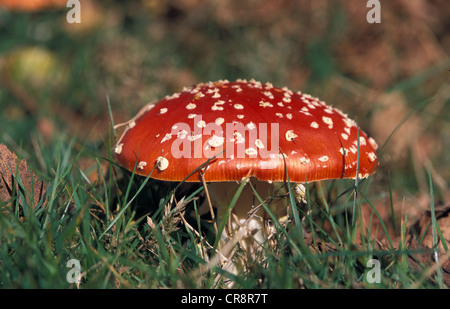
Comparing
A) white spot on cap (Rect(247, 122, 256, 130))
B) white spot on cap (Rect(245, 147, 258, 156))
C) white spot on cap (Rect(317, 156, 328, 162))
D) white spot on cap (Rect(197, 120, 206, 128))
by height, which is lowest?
white spot on cap (Rect(317, 156, 328, 162))

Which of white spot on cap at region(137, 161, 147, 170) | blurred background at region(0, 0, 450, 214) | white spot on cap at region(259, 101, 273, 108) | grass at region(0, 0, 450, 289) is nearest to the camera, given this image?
white spot on cap at region(137, 161, 147, 170)

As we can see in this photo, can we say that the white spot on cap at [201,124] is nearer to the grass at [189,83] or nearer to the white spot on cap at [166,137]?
the white spot on cap at [166,137]

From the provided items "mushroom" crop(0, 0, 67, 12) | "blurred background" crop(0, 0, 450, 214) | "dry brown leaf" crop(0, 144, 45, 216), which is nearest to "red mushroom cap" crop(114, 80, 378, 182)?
"dry brown leaf" crop(0, 144, 45, 216)

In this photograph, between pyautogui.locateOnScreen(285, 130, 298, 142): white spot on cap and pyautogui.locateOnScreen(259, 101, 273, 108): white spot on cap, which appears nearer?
pyautogui.locateOnScreen(285, 130, 298, 142): white spot on cap

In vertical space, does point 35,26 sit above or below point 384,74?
above

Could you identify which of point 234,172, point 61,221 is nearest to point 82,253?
point 61,221

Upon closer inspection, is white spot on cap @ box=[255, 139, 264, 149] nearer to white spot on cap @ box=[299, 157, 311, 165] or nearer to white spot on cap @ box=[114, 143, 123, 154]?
white spot on cap @ box=[299, 157, 311, 165]

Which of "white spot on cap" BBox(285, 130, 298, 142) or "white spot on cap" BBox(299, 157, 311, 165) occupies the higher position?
"white spot on cap" BBox(285, 130, 298, 142)
